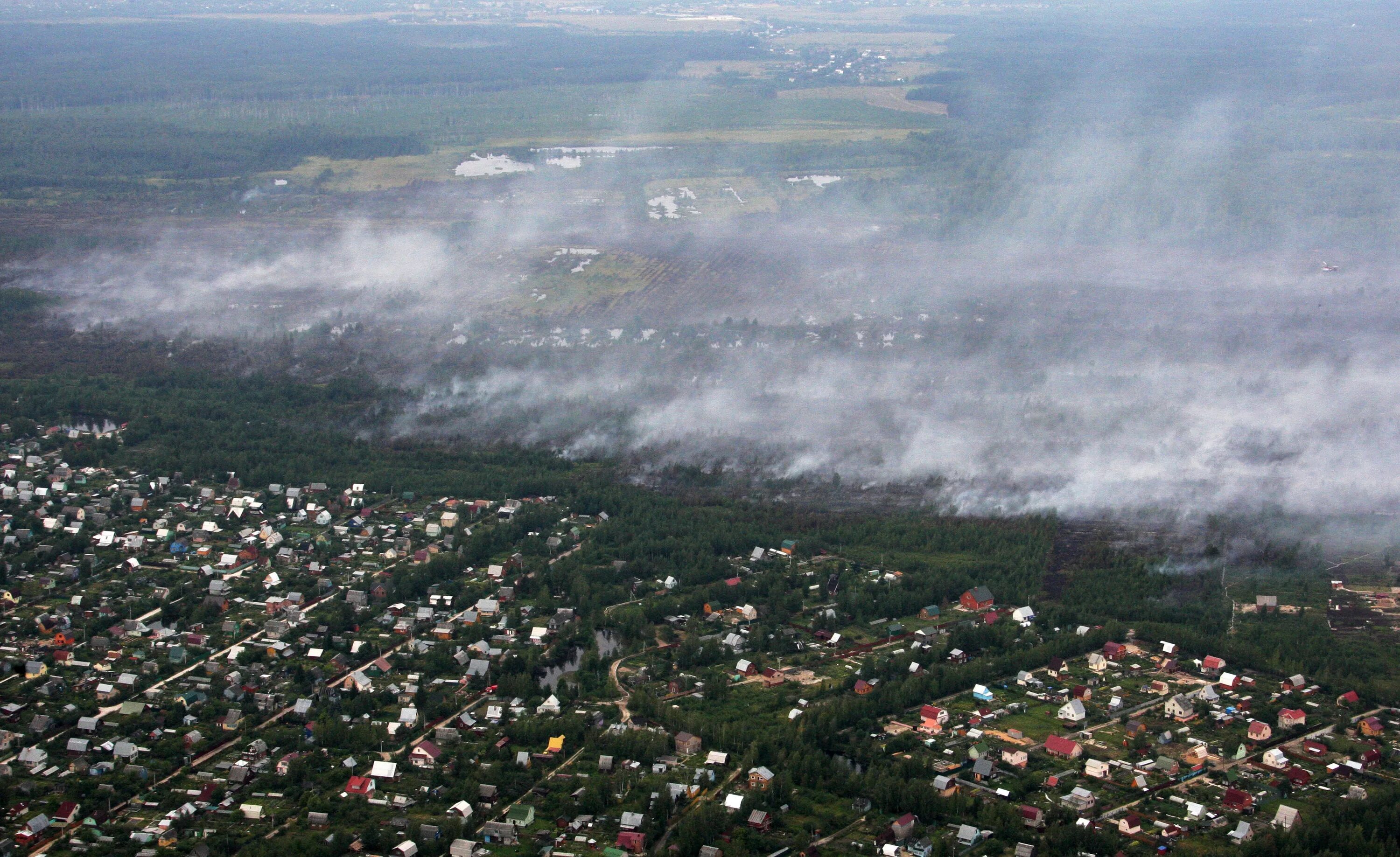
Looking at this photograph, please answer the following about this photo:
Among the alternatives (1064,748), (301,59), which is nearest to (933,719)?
(1064,748)

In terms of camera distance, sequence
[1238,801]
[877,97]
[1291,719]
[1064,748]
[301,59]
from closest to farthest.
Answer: [1238,801]
[1064,748]
[1291,719]
[877,97]
[301,59]

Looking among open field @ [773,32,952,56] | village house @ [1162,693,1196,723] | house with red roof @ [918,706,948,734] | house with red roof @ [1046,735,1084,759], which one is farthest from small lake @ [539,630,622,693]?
open field @ [773,32,952,56]

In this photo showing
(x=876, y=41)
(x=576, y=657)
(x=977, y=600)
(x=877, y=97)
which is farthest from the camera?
(x=876, y=41)

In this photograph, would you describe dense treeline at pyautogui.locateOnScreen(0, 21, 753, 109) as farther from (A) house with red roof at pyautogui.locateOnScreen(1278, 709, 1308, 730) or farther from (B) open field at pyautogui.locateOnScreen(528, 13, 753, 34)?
(A) house with red roof at pyautogui.locateOnScreen(1278, 709, 1308, 730)

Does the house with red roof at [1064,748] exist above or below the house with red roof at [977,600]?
above

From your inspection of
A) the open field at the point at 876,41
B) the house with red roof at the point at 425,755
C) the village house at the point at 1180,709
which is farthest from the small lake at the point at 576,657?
the open field at the point at 876,41

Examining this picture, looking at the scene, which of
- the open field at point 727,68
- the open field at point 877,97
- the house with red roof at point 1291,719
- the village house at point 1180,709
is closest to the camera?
the house with red roof at point 1291,719

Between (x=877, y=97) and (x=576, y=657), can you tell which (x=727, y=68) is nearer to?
(x=877, y=97)

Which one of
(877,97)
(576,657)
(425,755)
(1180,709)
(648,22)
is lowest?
(576,657)

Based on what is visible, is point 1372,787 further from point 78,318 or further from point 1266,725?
point 78,318

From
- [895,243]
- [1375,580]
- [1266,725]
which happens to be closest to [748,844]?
[1266,725]

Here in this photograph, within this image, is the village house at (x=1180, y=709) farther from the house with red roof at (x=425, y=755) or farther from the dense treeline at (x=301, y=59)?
the dense treeline at (x=301, y=59)
